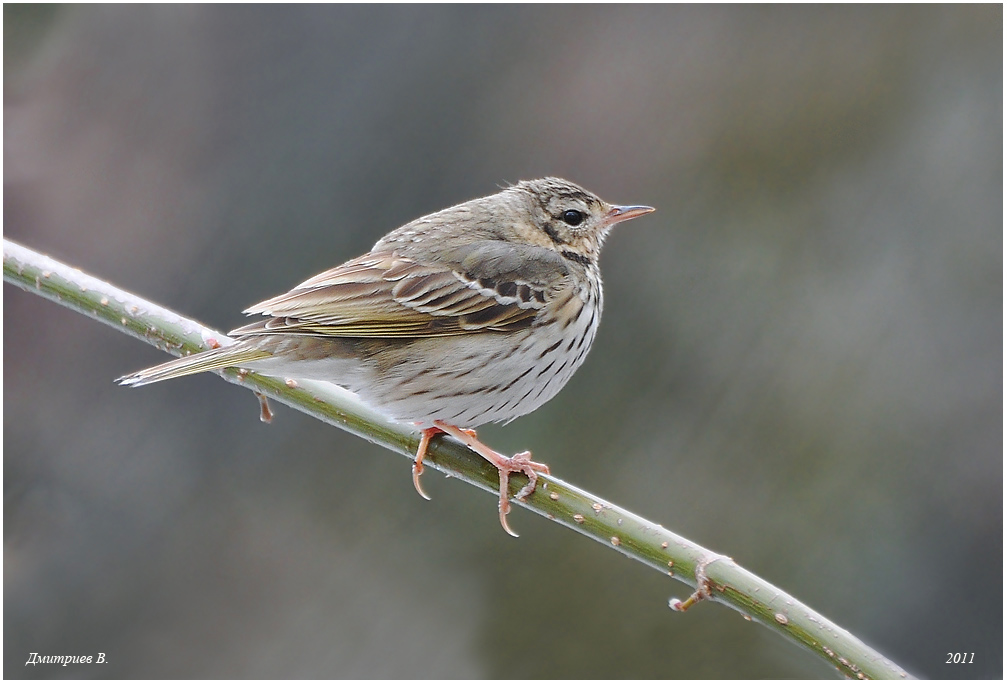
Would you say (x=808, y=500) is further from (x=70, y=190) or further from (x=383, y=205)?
(x=70, y=190)

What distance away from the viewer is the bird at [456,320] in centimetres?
376

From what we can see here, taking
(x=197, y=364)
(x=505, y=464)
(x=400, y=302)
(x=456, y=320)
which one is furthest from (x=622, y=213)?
(x=197, y=364)

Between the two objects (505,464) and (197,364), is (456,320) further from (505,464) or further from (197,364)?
(197,364)

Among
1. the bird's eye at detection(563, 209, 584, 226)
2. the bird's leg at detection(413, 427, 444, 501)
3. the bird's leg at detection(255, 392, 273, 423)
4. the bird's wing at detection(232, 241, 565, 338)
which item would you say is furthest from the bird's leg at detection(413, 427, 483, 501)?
the bird's eye at detection(563, 209, 584, 226)

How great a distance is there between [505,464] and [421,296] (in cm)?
84

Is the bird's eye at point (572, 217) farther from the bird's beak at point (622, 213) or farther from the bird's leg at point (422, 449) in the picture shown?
the bird's leg at point (422, 449)

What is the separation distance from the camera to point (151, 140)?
5730mm

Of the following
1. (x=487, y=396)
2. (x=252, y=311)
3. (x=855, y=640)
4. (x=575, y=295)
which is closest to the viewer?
(x=855, y=640)

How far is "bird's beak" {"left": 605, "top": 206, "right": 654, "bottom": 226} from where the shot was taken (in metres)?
4.12

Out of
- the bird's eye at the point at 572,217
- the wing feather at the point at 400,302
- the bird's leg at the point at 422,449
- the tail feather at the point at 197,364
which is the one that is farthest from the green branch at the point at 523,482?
the bird's eye at the point at 572,217

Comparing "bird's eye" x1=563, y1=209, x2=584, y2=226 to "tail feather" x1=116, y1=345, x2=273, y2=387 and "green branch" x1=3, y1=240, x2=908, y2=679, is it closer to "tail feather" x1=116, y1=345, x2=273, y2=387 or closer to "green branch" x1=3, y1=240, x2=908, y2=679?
"green branch" x1=3, y1=240, x2=908, y2=679

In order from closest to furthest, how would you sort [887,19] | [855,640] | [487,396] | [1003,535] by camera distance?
1. [855,640]
2. [487,396]
3. [1003,535]
4. [887,19]

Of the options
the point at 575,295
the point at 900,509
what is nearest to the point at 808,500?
the point at 900,509

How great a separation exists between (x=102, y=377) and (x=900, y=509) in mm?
4744
